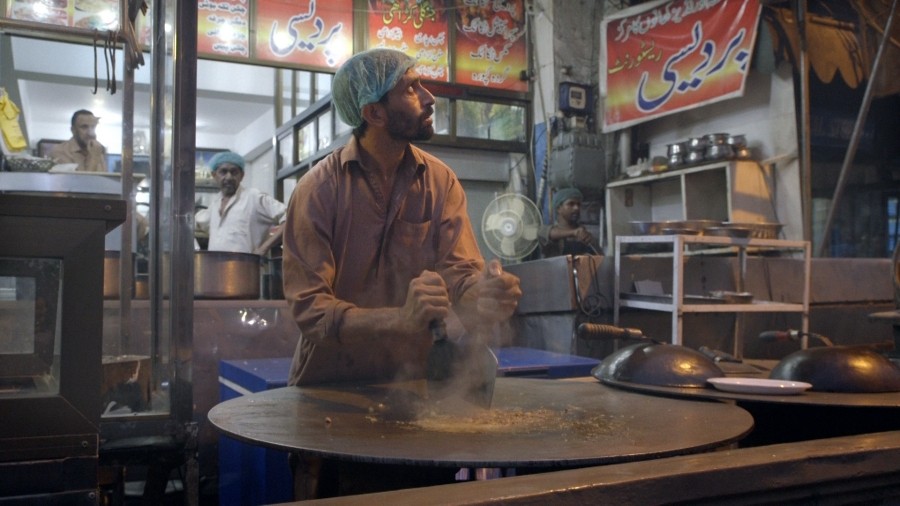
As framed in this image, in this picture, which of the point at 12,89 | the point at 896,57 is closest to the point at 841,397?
the point at 896,57

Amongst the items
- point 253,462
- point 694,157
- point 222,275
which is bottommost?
point 253,462

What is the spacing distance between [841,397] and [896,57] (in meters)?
6.51

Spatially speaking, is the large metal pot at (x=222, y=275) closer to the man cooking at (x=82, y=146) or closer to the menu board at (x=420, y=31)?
the man cooking at (x=82, y=146)

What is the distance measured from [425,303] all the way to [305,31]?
621cm

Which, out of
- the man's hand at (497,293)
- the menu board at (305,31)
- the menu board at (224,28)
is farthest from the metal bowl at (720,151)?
the man's hand at (497,293)

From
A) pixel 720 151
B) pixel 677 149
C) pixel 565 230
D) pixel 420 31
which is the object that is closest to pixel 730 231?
pixel 720 151

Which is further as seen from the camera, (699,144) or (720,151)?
(699,144)

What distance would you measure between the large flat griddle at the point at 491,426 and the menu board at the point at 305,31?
5832 millimetres

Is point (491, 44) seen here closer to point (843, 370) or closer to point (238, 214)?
point (238, 214)

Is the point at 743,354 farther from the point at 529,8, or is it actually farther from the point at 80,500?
the point at 80,500

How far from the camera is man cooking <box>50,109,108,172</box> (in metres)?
6.39

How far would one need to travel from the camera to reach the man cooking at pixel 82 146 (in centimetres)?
639

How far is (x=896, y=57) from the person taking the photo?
6.96 metres

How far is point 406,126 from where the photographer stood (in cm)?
256
